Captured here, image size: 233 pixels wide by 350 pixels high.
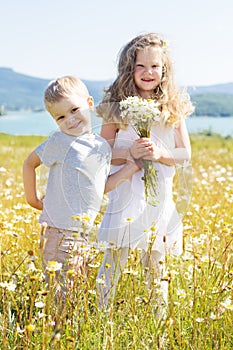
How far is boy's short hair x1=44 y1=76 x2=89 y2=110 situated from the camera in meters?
2.80

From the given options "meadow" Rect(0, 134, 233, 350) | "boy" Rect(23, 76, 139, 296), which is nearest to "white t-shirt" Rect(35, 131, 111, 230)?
"boy" Rect(23, 76, 139, 296)

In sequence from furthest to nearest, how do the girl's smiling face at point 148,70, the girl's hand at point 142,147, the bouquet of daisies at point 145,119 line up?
1. the girl's smiling face at point 148,70
2. the girl's hand at point 142,147
3. the bouquet of daisies at point 145,119

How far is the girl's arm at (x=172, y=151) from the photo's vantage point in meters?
2.92

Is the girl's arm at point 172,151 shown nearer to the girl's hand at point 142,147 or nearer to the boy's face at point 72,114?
the girl's hand at point 142,147

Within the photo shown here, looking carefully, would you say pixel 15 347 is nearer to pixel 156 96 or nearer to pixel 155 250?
pixel 155 250

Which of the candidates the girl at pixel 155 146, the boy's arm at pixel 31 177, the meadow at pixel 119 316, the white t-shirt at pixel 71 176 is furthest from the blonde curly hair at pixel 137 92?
the meadow at pixel 119 316

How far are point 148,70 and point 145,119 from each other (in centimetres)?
46

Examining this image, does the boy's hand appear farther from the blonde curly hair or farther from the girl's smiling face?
the girl's smiling face

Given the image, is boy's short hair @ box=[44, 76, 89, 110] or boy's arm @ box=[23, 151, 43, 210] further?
boy's arm @ box=[23, 151, 43, 210]

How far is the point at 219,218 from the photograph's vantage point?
15.2ft

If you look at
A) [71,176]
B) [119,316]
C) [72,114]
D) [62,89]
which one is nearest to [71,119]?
[72,114]

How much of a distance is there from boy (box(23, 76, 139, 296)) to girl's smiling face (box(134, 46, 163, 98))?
368 mm

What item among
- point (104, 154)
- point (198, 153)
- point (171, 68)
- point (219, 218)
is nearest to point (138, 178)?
point (104, 154)

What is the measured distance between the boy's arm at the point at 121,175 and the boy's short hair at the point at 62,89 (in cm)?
39
